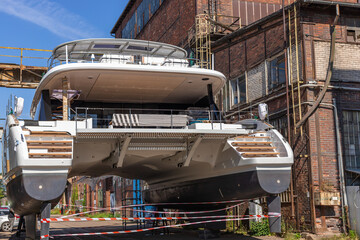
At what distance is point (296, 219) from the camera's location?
14.2 m

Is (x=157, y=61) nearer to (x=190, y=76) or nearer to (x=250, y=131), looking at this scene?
(x=190, y=76)

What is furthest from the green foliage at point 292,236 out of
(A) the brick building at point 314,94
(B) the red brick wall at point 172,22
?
(B) the red brick wall at point 172,22

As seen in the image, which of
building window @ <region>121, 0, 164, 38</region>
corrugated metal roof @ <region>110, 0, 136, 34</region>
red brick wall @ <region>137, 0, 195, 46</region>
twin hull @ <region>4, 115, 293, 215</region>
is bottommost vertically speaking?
twin hull @ <region>4, 115, 293, 215</region>

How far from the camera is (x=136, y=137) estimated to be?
1056 centimetres

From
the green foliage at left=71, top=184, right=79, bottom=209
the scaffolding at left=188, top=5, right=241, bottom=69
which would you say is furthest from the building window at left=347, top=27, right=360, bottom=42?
the green foliage at left=71, top=184, right=79, bottom=209

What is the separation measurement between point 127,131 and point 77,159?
6.51 ft

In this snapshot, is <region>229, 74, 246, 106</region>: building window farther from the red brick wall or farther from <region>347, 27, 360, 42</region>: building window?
the red brick wall

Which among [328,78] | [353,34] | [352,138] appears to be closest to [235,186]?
[328,78]

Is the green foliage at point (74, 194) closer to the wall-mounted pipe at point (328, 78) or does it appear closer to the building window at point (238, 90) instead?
the building window at point (238, 90)

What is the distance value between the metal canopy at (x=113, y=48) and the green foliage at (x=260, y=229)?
610 cm

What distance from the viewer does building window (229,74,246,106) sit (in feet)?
60.6

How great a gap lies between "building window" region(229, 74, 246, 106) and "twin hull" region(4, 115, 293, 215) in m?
6.19

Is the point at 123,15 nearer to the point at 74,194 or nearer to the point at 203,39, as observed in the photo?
the point at 74,194

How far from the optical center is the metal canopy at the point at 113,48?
13.4 m
